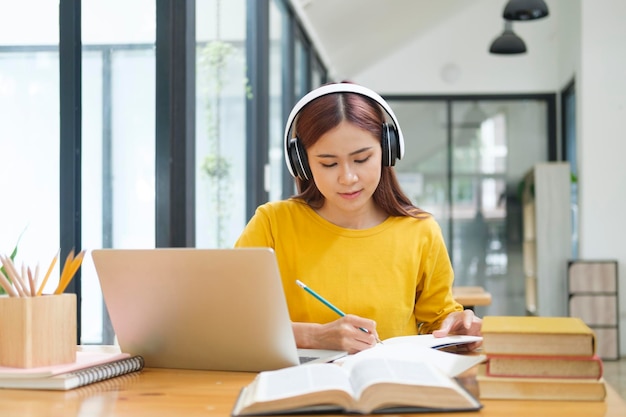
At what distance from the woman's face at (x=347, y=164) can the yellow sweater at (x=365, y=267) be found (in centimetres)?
11

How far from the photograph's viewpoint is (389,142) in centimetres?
187

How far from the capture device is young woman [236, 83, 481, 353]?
1.82 meters

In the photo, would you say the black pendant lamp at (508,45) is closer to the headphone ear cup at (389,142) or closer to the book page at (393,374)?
the headphone ear cup at (389,142)

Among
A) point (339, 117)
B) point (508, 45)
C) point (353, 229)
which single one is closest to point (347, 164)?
point (339, 117)

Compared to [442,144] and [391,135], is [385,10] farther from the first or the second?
[391,135]

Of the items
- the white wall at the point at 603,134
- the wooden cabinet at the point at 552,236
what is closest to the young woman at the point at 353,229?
the white wall at the point at 603,134

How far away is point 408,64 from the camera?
Answer: 8898 mm


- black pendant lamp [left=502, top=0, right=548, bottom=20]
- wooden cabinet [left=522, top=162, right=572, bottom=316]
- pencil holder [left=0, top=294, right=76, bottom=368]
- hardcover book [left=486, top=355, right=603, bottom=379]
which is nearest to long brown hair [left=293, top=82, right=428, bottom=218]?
pencil holder [left=0, top=294, right=76, bottom=368]

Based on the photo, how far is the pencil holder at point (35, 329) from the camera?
1356 millimetres

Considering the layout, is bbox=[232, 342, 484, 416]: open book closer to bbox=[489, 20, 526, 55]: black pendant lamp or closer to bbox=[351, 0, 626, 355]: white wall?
bbox=[489, 20, 526, 55]: black pendant lamp

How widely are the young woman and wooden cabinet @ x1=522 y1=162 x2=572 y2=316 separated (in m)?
5.37

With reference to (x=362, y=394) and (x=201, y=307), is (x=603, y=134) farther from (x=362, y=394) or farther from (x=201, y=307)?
(x=362, y=394)

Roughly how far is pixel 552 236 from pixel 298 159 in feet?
18.5

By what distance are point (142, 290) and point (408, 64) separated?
25.4ft
